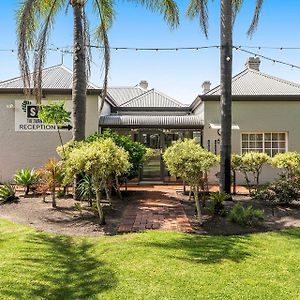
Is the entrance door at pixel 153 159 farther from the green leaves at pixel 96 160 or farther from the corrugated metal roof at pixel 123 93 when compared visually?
the green leaves at pixel 96 160

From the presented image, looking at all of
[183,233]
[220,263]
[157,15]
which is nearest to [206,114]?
[157,15]

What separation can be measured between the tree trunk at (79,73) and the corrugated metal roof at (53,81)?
194 inches

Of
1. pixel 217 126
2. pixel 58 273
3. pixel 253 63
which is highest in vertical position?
pixel 253 63

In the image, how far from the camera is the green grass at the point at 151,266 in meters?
5.20

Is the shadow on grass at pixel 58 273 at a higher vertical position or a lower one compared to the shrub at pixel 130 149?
lower

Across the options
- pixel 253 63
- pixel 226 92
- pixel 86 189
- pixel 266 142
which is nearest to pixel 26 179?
pixel 86 189

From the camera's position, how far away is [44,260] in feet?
21.7

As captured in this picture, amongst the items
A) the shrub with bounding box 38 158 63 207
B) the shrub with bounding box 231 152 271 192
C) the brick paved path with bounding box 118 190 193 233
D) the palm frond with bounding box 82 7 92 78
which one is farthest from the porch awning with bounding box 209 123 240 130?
the shrub with bounding box 38 158 63 207

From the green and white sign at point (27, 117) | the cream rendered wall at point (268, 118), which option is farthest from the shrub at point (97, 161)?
the cream rendered wall at point (268, 118)

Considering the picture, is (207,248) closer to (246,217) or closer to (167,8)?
(246,217)

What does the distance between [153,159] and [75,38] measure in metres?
8.18

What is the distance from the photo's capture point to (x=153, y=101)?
75.3ft

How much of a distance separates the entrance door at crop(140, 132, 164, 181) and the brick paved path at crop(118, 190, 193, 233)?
175 inches

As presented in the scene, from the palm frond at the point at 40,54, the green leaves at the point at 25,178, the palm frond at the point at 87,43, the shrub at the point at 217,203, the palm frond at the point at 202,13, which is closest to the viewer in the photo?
the shrub at the point at 217,203
